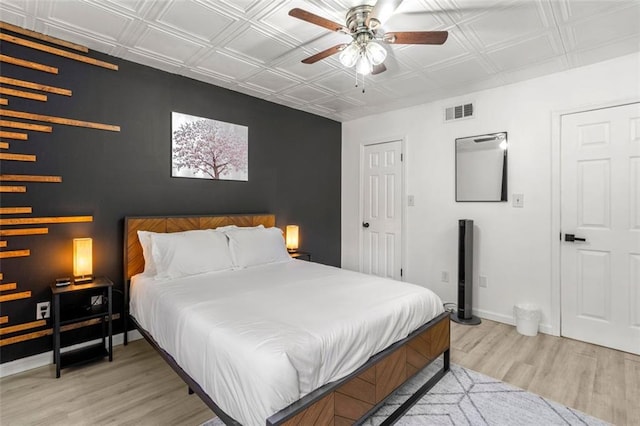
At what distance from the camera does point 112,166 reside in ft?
9.48

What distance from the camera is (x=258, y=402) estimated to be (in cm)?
133

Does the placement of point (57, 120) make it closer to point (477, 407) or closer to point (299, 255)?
point (299, 255)

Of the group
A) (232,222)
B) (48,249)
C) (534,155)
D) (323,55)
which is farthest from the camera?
(232,222)

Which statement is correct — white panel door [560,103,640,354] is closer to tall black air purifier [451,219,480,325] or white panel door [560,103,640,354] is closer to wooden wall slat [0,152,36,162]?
tall black air purifier [451,219,480,325]

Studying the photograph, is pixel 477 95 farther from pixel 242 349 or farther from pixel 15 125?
pixel 15 125

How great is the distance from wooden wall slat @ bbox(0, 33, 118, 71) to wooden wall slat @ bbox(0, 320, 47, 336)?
2184mm

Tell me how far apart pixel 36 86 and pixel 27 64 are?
165 millimetres

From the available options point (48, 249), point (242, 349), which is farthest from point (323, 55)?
point (48, 249)

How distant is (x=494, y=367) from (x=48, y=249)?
3.76 m

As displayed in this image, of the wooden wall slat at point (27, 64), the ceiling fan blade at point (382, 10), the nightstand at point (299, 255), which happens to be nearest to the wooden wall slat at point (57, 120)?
the wooden wall slat at point (27, 64)

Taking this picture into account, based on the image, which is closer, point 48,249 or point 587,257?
point 48,249

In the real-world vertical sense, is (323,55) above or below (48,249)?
above

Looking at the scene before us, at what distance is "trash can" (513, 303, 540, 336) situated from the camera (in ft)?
10.3

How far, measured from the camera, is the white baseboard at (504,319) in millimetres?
3172
